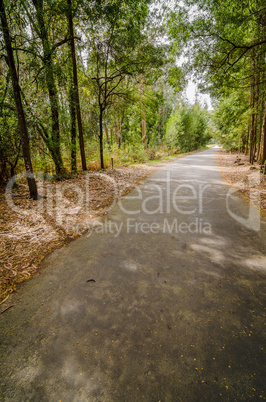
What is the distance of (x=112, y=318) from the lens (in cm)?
221

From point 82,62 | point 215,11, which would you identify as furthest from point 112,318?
point 82,62

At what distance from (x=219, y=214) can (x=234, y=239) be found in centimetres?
151

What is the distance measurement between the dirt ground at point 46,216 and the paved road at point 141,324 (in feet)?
1.19

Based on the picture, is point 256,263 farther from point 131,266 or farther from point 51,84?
point 51,84

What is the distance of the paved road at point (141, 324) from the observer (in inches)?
63.0

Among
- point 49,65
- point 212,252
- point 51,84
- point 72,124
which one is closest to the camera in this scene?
point 212,252

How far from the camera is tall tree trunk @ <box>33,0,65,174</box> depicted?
6.77 metres

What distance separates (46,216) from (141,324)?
13.1 feet

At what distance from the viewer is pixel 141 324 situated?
2.13m

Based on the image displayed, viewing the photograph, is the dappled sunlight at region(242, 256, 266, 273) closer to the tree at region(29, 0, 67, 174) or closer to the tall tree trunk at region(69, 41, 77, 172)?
the tree at region(29, 0, 67, 174)

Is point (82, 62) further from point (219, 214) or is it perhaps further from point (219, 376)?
point (219, 376)
